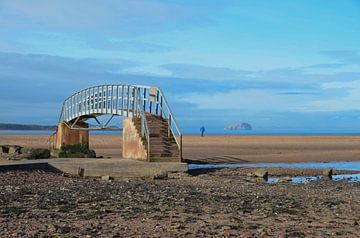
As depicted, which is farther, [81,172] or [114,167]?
[114,167]

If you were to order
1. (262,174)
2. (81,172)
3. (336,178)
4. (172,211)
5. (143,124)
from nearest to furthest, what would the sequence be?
(172,211), (81,172), (262,174), (336,178), (143,124)

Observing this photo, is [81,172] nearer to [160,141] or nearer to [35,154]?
[160,141]

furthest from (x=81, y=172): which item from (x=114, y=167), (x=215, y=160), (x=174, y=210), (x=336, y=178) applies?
(x=215, y=160)

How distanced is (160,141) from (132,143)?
2.02m

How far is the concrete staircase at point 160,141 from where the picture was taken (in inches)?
905

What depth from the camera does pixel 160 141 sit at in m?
23.5

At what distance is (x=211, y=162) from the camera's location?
31.1 metres

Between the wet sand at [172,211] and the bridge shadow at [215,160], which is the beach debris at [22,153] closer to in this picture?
the bridge shadow at [215,160]

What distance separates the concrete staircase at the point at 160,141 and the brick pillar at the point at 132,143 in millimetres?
196

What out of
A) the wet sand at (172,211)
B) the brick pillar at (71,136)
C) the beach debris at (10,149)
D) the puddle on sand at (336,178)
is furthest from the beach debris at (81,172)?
the brick pillar at (71,136)

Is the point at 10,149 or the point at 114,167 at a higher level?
the point at 10,149

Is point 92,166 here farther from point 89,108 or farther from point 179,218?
point 179,218

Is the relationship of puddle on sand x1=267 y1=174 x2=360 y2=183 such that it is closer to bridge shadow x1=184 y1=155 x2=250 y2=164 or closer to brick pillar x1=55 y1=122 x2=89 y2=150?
bridge shadow x1=184 y1=155 x2=250 y2=164

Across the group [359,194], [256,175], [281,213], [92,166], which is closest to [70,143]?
[92,166]
